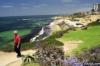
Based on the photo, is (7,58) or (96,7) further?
(96,7)

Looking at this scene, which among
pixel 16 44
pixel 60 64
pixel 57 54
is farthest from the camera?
pixel 16 44

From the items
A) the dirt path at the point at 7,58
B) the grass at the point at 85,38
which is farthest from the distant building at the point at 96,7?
the dirt path at the point at 7,58

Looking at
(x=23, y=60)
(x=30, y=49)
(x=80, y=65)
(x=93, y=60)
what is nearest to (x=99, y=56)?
(x=93, y=60)

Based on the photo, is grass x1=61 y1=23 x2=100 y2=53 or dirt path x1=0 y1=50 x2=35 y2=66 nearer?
dirt path x1=0 y1=50 x2=35 y2=66

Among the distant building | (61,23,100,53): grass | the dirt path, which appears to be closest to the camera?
the dirt path

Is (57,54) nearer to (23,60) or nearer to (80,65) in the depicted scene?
(23,60)

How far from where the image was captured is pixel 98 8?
118m

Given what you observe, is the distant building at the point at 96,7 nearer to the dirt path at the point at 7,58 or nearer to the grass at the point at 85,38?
the grass at the point at 85,38

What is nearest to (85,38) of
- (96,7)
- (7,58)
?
(7,58)

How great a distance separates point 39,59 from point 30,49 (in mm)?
7677

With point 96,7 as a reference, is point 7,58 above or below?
above

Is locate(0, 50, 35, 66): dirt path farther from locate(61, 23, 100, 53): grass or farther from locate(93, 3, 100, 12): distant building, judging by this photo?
locate(93, 3, 100, 12): distant building

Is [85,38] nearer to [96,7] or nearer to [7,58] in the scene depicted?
[7,58]

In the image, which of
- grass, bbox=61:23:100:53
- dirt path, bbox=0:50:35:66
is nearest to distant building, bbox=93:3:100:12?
grass, bbox=61:23:100:53
